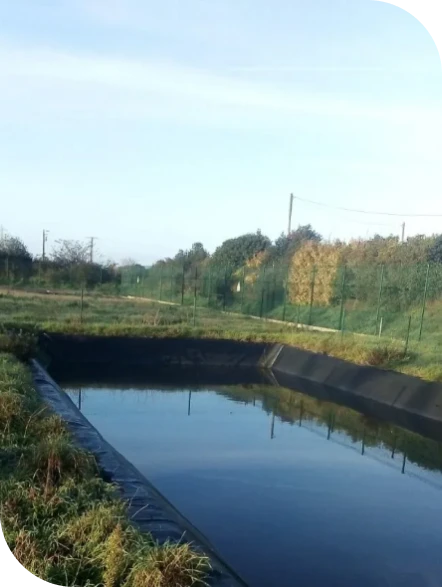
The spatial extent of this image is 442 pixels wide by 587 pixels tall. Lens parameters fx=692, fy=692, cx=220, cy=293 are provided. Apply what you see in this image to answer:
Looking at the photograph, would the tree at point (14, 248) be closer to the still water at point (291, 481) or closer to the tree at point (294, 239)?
the tree at point (294, 239)

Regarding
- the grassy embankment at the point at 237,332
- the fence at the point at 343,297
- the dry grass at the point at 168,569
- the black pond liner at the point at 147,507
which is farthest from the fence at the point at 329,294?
the dry grass at the point at 168,569

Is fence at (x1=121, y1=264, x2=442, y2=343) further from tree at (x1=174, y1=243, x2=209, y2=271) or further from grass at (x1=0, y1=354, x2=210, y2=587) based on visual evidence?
→ tree at (x1=174, y1=243, x2=209, y2=271)

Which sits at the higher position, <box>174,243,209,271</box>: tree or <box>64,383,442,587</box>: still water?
<box>174,243,209,271</box>: tree

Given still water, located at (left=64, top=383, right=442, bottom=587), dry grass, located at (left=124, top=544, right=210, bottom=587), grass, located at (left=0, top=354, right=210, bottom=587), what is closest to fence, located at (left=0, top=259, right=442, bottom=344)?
still water, located at (left=64, top=383, right=442, bottom=587)

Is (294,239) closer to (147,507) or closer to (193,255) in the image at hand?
(193,255)

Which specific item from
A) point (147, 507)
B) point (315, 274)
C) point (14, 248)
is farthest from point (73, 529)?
point (14, 248)

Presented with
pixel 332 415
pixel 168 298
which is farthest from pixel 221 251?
pixel 332 415

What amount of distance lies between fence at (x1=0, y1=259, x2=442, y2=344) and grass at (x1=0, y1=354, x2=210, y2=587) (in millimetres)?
9224

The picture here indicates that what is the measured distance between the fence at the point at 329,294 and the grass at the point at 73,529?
30.3ft

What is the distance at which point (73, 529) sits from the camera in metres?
3.58

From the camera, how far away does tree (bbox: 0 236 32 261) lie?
30892 millimetres

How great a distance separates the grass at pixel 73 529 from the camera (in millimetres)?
3184

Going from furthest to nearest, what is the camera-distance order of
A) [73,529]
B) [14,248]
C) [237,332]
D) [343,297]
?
[14,248] → [343,297] → [237,332] → [73,529]

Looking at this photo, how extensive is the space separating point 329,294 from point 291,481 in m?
11.9
